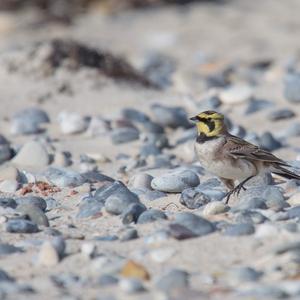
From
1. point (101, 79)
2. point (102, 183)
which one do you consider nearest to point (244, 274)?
point (102, 183)

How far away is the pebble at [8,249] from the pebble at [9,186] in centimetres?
150

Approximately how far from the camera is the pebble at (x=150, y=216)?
5.71m

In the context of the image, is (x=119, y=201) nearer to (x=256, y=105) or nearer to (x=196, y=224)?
(x=196, y=224)

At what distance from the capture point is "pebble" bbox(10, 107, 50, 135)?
8875 mm

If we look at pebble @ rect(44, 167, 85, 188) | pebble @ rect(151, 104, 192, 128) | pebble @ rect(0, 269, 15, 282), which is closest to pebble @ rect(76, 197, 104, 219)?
pebble @ rect(44, 167, 85, 188)

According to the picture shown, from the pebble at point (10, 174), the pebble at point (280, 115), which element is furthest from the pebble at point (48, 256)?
the pebble at point (280, 115)

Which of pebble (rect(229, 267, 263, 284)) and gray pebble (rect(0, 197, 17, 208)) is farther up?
pebble (rect(229, 267, 263, 284))

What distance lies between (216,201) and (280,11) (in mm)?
11498

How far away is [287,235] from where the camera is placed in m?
5.13

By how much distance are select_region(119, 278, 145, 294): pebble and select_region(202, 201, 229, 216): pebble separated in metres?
1.25

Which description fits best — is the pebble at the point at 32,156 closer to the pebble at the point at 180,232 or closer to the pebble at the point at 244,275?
the pebble at the point at 180,232

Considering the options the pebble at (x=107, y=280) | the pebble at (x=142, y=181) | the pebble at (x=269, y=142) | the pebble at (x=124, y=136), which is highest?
the pebble at (x=107, y=280)

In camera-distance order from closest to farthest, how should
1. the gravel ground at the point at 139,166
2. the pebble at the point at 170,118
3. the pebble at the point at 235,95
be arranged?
1. the gravel ground at the point at 139,166
2. the pebble at the point at 170,118
3. the pebble at the point at 235,95

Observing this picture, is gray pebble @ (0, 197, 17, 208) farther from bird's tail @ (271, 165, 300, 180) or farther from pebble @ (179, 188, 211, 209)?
bird's tail @ (271, 165, 300, 180)
